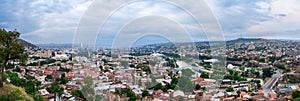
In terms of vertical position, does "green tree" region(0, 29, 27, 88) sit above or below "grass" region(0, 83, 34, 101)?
above

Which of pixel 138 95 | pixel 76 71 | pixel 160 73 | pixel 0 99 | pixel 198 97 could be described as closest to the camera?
pixel 0 99

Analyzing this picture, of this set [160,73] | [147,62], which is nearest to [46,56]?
[147,62]

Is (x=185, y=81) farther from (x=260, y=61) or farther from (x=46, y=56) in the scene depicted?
(x=46, y=56)

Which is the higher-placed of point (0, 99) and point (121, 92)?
point (0, 99)

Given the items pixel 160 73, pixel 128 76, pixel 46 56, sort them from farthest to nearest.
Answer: pixel 46 56 < pixel 160 73 < pixel 128 76

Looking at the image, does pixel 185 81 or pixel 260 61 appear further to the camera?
pixel 260 61

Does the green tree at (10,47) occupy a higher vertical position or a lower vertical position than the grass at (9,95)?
higher

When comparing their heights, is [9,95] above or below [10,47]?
below

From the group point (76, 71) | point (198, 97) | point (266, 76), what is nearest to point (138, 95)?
point (198, 97)
